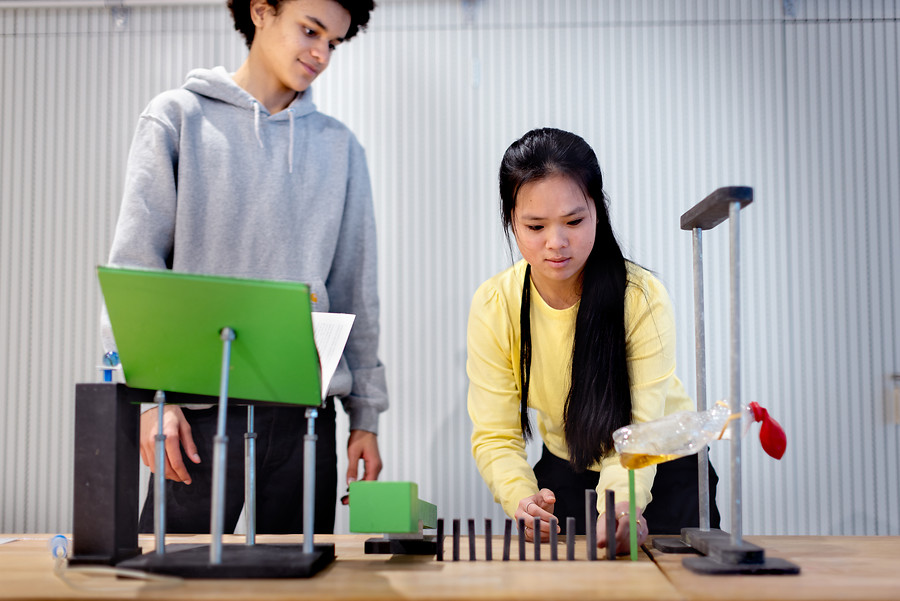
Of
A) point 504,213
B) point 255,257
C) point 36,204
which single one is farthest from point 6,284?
point 504,213

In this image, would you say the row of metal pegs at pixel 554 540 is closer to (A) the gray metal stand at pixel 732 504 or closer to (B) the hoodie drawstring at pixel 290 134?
(A) the gray metal stand at pixel 732 504

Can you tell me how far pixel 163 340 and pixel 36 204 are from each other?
1.94 meters

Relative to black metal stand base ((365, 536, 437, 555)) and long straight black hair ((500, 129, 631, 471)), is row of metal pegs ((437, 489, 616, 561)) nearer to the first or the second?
black metal stand base ((365, 536, 437, 555))

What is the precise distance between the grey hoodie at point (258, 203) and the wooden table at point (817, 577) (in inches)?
31.3

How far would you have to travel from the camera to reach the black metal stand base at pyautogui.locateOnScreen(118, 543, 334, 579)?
892 mm

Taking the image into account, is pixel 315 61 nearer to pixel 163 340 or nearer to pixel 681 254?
pixel 163 340

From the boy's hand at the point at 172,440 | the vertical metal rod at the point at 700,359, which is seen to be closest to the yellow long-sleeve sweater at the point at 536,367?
the vertical metal rod at the point at 700,359

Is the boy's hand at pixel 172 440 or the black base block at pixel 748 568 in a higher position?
the boy's hand at pixel 172 440

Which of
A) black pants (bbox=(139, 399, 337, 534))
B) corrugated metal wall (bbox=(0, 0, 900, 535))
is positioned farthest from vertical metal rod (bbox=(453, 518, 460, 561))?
corrugated metal wall (bbox=(0, 0, 900, 535))

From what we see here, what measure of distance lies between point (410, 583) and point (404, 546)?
21 centimetres

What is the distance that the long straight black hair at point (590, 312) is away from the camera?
4.53 ft

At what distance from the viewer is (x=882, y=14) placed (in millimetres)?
2494

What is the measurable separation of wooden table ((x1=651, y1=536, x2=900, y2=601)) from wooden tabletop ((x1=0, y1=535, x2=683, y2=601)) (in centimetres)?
4

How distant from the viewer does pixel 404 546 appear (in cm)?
108
